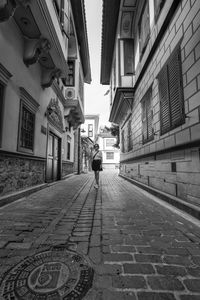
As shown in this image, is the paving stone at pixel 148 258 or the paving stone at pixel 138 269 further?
the paving stone at pixel 148 258

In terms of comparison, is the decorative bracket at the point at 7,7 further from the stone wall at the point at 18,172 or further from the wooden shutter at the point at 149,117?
the wooden shutter at the point at 149,117

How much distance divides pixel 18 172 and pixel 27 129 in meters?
1.58

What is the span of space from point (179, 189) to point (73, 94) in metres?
9.58

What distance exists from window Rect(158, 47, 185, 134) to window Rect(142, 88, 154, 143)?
3.48 ft

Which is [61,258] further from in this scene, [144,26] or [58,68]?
[144,26]

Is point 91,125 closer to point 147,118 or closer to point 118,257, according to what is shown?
point 147,118

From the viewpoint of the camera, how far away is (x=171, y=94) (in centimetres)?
455

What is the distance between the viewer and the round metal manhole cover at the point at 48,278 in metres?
1.35

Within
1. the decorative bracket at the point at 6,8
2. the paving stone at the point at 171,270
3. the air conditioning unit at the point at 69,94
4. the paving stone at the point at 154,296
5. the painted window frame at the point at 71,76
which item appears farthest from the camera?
the painted window frame at the point at 71,76

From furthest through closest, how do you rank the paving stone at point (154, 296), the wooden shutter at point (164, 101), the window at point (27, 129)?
the window at point (27, 129)
the wooden shutter at point (164, 101)
the paving stone at point (154, 296)

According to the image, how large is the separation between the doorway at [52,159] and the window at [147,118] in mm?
4584

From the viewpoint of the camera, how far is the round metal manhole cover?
135 cm

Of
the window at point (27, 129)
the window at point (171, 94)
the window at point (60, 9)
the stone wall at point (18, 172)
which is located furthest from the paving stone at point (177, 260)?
the window at point (60, 9)

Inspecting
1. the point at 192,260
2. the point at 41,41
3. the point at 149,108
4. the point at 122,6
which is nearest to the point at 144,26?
the point at 122,6
